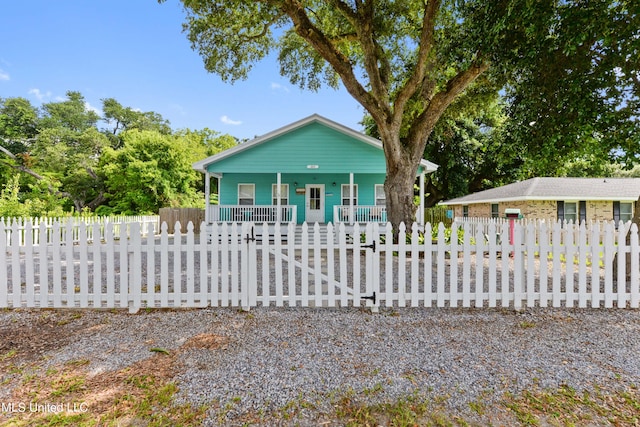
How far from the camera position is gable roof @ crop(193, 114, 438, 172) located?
13.7 meters

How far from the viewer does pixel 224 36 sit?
1062 centimetres

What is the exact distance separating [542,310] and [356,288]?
2672mm

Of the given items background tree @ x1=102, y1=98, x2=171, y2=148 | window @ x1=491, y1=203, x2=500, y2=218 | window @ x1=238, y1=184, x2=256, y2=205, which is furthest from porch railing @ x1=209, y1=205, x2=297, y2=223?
background tree @ x1=102, y1=98, x2=171, y2=148

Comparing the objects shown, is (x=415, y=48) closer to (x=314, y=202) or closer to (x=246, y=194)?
(x=314, y=202)

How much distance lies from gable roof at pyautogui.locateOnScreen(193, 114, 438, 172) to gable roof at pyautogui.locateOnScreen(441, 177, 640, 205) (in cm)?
537

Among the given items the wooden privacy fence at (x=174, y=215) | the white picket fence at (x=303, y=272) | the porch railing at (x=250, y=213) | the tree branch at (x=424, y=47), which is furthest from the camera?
the wooden privacy fence at (x=174, y=215)

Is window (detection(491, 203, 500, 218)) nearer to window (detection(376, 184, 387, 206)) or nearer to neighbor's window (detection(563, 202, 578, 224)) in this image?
neighbor's window (detection(563, 202, 578, 224))

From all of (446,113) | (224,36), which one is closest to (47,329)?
(224,36)

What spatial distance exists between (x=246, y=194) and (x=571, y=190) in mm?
16942

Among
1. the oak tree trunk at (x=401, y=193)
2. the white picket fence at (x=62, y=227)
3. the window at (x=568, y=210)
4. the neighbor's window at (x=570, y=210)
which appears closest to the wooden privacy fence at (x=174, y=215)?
the white picket fence at (x=62, y=227)

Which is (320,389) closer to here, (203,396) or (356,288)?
(203,396)

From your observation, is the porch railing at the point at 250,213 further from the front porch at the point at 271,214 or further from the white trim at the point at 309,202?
the white trim at the point at 309,202

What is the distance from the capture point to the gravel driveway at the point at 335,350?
2312 mm

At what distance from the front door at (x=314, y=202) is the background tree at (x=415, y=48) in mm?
5321
